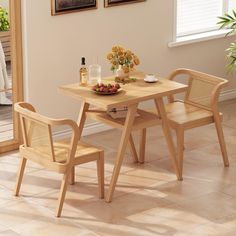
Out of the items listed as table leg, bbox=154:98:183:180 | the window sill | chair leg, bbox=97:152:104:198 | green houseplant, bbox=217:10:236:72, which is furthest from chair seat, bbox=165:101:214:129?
green houseplant, bbox=217:10:236:72

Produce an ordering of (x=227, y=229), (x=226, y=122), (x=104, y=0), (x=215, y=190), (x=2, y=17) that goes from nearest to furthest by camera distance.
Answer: (x=227, y=229) → (x=215, y=190) → (x=2, y=17) → (x=104, y=0) → (x=226, y=122)

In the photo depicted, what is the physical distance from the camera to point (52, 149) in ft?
18.4

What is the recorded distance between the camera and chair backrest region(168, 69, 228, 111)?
255 inches

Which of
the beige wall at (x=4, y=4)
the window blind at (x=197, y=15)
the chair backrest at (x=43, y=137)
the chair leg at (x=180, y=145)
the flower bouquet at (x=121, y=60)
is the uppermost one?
the beige wall at (x=4, y=4)

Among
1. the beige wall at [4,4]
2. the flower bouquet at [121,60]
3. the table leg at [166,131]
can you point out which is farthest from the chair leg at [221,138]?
the beige wall at [4,4]

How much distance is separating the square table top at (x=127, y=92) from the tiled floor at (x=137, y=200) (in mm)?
734

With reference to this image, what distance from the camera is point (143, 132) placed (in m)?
6.66

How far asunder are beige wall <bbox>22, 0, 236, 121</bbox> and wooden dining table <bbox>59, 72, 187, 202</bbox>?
2.31 feet

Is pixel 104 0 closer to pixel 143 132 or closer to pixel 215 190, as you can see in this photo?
pixel 143 132

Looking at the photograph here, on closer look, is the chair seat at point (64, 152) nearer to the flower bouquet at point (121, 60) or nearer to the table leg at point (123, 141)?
the table leg at point (123, 141)

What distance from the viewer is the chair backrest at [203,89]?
648cm

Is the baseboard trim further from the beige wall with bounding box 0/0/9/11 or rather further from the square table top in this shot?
the beige wall with bounding box 0/0/9/11

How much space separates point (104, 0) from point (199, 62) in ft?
4.76

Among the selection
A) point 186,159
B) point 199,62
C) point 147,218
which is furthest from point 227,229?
point 199,62
